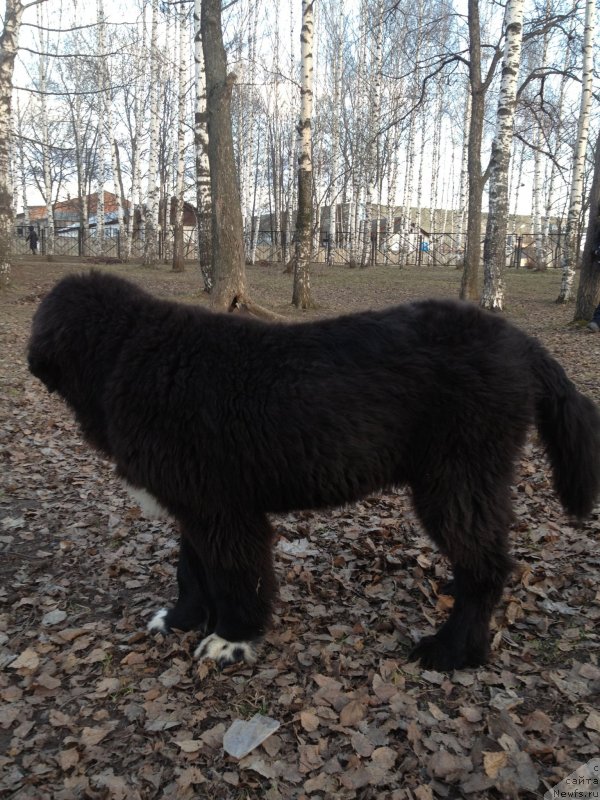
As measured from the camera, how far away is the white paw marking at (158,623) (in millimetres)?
3396

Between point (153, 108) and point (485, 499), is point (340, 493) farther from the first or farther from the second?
point (153, 108)

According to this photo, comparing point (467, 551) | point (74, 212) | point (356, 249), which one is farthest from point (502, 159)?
point (74, 212)

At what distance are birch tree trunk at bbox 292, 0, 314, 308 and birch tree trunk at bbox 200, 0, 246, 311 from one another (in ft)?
10.2

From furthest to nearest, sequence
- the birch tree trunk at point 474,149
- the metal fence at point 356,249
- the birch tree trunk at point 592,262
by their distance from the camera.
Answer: the metal fence at point 356,249, the birch tree trunk at point 474,149, the birch tree trunk at point 592,262

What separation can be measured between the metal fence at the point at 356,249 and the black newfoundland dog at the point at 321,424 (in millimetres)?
25341

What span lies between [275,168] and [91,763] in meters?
36.6

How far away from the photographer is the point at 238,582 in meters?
3.02

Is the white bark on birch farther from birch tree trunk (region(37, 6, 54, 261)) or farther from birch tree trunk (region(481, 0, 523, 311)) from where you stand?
birch tree trunk (region(481, 0, 523, 311))

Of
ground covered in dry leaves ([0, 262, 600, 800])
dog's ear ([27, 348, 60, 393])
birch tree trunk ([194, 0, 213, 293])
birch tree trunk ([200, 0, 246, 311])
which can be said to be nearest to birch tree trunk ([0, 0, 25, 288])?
birch tree trunk ([194, 0, 213, 293])

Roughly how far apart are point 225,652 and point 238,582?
1.28 ft

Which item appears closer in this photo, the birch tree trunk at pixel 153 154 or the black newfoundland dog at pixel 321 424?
the black newfoundland dog at pixel 321 424

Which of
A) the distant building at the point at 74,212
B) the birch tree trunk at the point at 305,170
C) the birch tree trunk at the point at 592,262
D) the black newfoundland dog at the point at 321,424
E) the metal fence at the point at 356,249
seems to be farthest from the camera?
the distant building at the point at 74,212

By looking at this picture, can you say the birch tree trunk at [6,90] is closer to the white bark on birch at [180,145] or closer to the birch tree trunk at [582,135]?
the white bark on birch at [180,145]

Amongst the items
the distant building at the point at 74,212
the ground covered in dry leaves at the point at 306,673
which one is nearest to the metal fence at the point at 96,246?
the distant building at the point at 74,212
